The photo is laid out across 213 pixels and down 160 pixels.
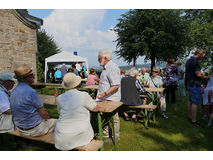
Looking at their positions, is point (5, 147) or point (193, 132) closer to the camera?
point (5, 147)

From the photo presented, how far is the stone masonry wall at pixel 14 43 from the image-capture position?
7.93 meters

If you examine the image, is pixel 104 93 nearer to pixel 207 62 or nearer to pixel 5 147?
pixel 5 147

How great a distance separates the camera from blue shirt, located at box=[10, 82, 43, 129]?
2.50 m

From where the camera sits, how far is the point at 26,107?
2531mm

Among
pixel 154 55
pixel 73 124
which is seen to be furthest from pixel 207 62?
pixel 73 124

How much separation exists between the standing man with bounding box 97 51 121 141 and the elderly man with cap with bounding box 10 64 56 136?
3.38 feet

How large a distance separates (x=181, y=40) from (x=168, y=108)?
18.5 meters

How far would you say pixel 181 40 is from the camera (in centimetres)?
2159

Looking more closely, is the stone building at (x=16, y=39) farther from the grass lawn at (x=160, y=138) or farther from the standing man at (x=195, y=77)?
the standing man at (x=195, y=77)

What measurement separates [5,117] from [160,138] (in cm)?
297

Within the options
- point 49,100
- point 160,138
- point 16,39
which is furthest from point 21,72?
point 16,39

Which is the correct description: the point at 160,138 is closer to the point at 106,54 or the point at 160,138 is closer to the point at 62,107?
the point at 106,54

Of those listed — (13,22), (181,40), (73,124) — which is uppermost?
(181,40)

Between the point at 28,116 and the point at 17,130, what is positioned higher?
the point at 28,116
